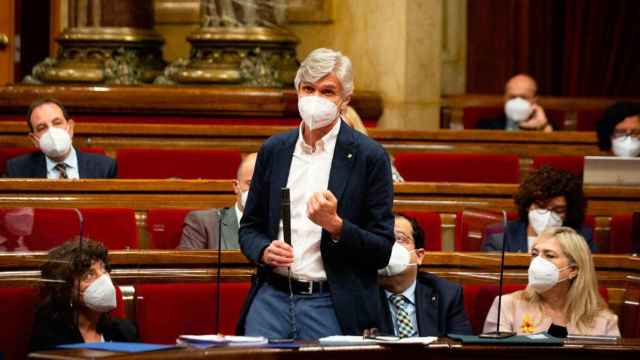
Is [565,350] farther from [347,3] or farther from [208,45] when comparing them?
[347,3]

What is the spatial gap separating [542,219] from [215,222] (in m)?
1.32

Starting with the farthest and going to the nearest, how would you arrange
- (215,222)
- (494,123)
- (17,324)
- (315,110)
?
(494,123), (215,222), (17,324), (315,110)

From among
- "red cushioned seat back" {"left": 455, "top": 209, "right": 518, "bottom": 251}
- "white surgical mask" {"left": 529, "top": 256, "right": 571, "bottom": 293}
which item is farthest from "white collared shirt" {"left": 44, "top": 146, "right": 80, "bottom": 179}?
"white surgical mask" {"left": 529, "top": 256, "right": 571, "bottom": 293}

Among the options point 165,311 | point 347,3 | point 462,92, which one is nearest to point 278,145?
point 165,311

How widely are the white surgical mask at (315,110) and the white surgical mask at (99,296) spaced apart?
2.49ft

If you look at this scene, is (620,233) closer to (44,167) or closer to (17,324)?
(44,167)

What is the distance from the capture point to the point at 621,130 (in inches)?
312

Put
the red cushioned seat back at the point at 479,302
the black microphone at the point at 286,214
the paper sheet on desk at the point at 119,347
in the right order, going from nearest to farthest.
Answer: the paper sheet on desk at the point at 119,347, the black microphone at the point at 286,214, the red cushioned seat back at the point at 479,302

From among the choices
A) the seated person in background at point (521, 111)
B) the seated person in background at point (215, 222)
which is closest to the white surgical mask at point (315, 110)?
the seated person in background at point (215, 222)

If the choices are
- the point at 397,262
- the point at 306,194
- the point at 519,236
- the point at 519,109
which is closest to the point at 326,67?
the point at 306,194

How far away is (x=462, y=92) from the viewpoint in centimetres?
1152

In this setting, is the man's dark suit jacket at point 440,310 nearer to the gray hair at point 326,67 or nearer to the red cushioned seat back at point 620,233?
the gray hair at point 326,67

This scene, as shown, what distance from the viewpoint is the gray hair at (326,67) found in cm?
467

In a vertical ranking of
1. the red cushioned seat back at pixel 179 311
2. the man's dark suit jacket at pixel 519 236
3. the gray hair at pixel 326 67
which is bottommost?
the red cushioned seat back at pixel 179 311
